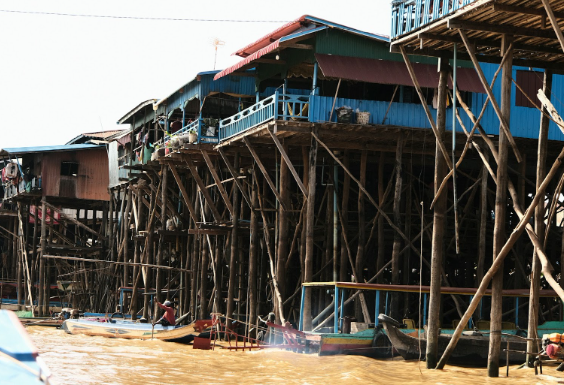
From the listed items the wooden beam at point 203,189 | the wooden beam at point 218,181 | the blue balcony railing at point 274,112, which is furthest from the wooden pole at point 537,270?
the wooden beam at point 203,189

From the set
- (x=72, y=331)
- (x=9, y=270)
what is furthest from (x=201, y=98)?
(x=9, y=270)

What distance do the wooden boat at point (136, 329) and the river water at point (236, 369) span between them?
4.55ft

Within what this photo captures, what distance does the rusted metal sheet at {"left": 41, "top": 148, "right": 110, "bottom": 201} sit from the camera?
125ft

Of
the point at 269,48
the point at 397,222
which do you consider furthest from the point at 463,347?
the point at 269,48

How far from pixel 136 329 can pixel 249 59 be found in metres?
8.05

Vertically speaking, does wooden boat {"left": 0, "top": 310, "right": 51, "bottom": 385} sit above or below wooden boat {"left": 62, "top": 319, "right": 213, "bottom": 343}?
above

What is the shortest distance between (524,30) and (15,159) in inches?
1120

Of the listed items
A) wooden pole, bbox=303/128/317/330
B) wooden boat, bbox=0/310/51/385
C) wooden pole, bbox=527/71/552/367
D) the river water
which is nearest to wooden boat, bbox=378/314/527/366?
the river water

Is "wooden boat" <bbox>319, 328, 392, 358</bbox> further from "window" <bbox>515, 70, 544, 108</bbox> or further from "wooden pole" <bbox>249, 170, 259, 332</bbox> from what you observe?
"window" <bbox>515, 70, 544, 108</bbox>

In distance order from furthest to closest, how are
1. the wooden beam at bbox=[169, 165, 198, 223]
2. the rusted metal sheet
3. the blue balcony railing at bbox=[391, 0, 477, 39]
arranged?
the rusted metal sheet, the wooden beam at bbox=[169, 165, 198, 223], the blue balcony railing at bbox=[391, 0, 477, 39]

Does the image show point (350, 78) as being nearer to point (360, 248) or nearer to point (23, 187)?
point (360, 248)

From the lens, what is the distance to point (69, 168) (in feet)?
127

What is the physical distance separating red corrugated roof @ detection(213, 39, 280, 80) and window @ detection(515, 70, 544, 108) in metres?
7.44

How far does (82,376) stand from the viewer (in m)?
15.0
